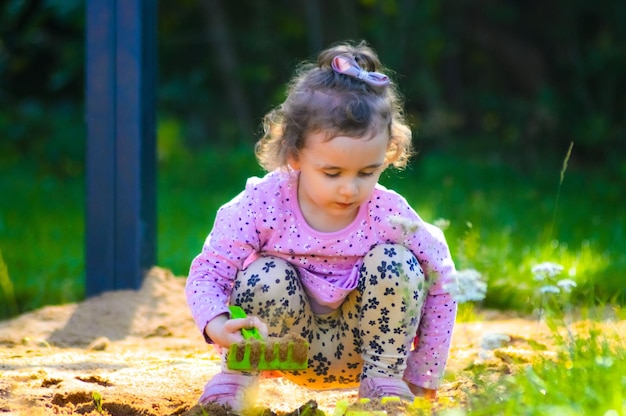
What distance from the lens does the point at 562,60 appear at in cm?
807

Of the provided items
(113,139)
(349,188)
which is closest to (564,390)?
(349,188)

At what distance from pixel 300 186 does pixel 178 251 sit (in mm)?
2566

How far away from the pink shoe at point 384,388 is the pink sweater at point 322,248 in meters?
0.16

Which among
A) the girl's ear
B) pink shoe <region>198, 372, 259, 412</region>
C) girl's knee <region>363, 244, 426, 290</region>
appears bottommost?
pink shoe <region>198, 372, 259, 412</region>

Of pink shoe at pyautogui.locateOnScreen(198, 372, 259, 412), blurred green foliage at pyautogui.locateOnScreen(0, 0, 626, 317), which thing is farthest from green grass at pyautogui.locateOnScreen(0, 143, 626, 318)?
pink shoe at pyautogui.locateOnScreen(198, 372, 259, 412)

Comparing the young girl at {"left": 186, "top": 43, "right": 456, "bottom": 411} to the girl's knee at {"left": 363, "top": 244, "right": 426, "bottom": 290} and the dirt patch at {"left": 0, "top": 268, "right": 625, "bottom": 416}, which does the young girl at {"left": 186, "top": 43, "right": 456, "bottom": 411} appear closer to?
the girl's knee at {"left": 363, "top": 244, "right": 426, "bottom": 290}

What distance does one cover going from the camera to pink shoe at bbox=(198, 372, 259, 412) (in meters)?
2.41

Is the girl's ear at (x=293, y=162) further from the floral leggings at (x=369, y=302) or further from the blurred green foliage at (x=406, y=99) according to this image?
the blurred green foliage at (x=406, y=99)

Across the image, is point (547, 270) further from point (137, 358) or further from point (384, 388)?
point (137, 358)

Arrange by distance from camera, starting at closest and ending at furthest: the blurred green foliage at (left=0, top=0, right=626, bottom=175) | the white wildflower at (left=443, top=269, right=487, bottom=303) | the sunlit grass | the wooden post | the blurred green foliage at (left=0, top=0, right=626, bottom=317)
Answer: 1. the sunlit grass
2. the white wildflower at (left=443, top=269, right=487, bottom=303)
3. the wooden post
4. the blurred green foliage at (left=0, top=0, right=626, bottom=317)
5. the blurred green foliage at (left=0, top=0, right=626, bottom=175)

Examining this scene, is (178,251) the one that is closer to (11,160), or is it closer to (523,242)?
(523,242)

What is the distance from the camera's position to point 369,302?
8.13 ft

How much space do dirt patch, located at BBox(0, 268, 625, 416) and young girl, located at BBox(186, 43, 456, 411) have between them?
0.13 metres

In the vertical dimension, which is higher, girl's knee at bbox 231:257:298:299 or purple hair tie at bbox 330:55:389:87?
purple hair tie at bbox 330:55:389:87
